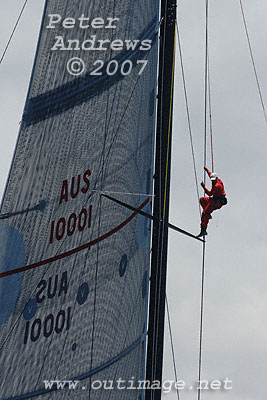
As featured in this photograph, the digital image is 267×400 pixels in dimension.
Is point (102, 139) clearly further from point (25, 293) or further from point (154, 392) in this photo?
point (154, 392)

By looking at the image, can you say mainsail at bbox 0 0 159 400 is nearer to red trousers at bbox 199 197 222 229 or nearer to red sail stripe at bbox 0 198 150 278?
red sail stripe at bbox 0 198 150 278

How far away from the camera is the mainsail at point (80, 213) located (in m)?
9.18

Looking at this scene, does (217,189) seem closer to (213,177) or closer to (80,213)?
(213,177)

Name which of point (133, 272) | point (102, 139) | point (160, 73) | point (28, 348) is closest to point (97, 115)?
point (102, 139)

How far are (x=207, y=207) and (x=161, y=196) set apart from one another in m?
1.08

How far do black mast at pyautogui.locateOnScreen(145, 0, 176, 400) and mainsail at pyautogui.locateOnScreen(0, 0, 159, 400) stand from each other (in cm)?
12

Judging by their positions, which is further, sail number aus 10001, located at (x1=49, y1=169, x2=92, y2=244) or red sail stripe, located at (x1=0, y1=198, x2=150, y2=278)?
sail number aus 10001, located at (x1=49, y1=169, x2=92, y2=244)

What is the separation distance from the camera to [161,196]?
9922 millimetres

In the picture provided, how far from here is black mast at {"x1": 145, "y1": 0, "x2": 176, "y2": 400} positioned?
962 cm

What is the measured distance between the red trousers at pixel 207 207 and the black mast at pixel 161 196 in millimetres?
896

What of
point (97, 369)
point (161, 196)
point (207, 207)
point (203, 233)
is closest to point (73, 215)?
point (161, 196)

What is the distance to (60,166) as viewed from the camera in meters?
9.47

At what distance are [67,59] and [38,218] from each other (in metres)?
1.65

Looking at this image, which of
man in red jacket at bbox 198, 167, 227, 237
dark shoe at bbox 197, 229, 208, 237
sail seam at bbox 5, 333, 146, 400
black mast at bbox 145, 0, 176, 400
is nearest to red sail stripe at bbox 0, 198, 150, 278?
black mast at bbox 145, 0, 176, 400
